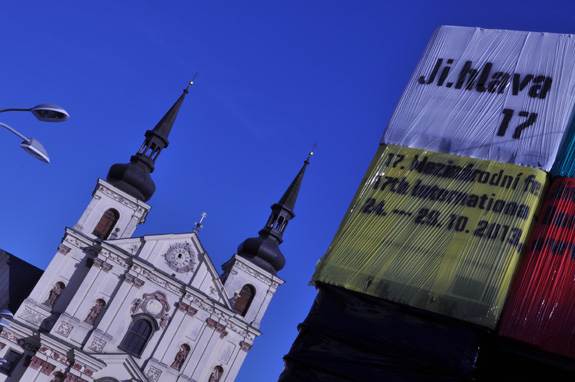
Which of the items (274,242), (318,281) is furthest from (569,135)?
(274,242)

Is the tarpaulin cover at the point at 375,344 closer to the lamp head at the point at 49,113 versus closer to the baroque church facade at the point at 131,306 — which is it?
the lamp head at the point at 49,113

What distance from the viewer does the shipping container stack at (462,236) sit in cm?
1016

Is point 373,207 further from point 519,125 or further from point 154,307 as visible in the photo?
point 154,307

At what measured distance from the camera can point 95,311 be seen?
33719 mm

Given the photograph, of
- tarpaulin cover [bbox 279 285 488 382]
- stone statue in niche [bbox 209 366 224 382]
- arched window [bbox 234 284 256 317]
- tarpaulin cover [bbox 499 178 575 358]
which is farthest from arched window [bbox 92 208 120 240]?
tarpaulin cover [bbox 499 178 575 358]

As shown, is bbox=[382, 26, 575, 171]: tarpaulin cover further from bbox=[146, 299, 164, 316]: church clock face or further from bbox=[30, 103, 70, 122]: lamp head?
bbox=[146, 299, 164, 316]: church clock face

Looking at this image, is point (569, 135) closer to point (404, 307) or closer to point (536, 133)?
point (536, 133)

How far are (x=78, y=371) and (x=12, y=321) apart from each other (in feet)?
12.0

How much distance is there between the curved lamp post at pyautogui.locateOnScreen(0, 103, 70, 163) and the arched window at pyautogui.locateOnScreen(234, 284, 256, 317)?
2632 centimetres

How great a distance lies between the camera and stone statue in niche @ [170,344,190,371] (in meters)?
34.2

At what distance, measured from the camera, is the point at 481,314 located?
1021cm

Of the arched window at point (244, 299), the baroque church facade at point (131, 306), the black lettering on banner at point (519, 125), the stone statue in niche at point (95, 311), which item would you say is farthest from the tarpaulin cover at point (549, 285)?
the arched window at point (244, 299)

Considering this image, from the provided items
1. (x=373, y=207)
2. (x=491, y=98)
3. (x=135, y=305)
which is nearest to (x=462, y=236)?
(x=373, y=207)

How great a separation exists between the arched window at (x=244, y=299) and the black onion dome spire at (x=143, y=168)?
700 centimetres
